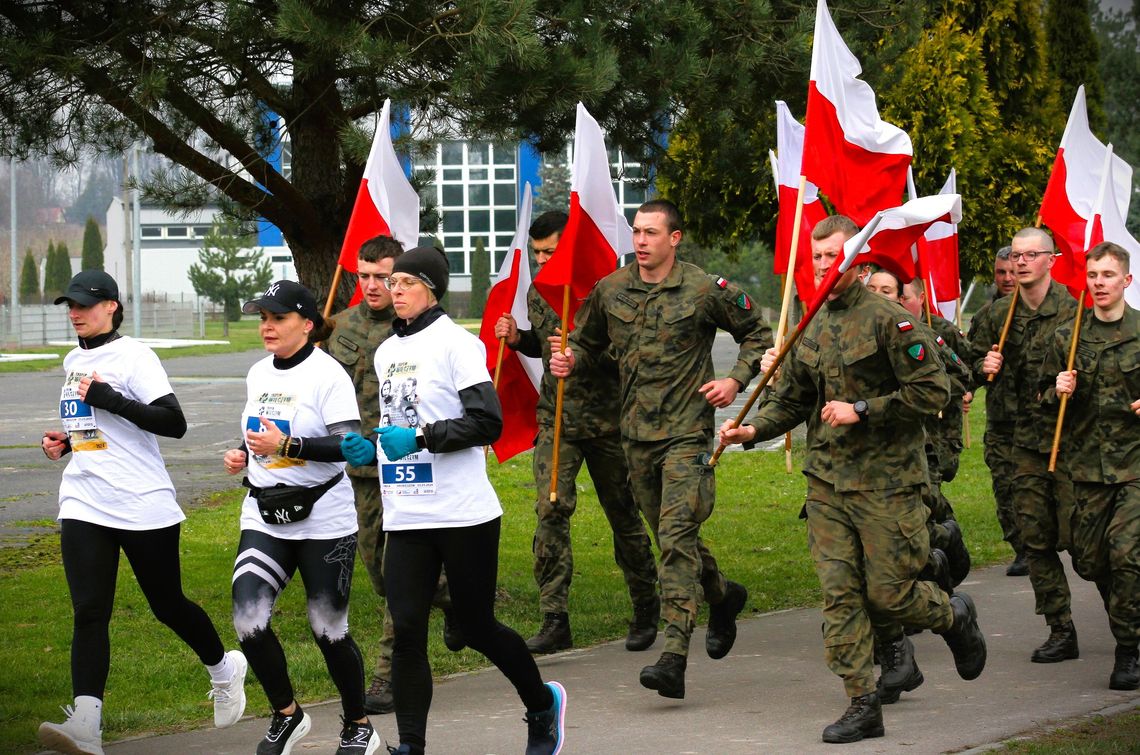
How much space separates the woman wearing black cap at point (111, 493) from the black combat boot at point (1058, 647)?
373 cm

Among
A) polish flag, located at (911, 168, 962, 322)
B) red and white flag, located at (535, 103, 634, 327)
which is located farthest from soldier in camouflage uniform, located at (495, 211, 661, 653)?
polish flag, located at (911, 168, 962, 322)

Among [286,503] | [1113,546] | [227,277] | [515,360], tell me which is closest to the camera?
[286,503]

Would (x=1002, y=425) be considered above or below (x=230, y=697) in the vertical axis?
above

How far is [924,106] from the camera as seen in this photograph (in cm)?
1784

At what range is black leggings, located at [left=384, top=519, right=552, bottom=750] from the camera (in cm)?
559

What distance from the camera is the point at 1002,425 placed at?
9.72 metres

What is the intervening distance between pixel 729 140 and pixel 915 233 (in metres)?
3.03

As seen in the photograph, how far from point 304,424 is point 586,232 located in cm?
271

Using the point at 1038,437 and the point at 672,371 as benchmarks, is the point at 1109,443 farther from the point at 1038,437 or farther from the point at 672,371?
the point at 672,371

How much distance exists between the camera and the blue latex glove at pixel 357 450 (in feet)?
18.5

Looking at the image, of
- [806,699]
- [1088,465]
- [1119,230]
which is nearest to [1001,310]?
[1119,230]

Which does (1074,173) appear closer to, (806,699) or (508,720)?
(806,699)

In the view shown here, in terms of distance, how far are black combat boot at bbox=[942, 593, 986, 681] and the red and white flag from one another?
254 cm

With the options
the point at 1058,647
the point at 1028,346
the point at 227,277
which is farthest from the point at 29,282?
the point at 1058,647
